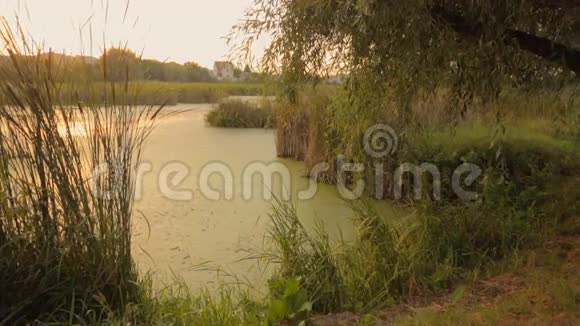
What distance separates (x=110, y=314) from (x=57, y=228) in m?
0.44

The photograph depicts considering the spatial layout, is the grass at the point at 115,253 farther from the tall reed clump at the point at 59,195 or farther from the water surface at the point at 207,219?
the water surface at the point at 207,219

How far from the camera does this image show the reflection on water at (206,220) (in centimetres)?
273

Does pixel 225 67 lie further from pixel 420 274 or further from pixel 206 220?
pixel 420 274

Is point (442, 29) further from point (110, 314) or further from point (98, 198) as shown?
point (110, 314)

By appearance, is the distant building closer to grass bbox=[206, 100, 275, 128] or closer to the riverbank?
the riverbank

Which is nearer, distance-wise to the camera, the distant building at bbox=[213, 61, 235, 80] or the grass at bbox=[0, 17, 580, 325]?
the grass at bbox=[0, 17, 580, 325]

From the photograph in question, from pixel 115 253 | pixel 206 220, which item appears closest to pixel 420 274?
pixel 115 253

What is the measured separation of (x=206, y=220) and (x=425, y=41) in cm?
207

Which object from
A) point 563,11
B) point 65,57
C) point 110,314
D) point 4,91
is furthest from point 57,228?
point 563,11

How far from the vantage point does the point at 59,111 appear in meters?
1.98

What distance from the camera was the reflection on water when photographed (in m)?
2.73

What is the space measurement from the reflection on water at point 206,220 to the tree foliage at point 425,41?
1.12 meters

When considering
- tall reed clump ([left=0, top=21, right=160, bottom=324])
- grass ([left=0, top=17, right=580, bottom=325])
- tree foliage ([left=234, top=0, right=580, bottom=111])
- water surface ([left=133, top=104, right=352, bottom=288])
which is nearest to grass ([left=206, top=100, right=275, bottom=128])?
water surface ([left=133, top=104, right=352, bottom=288])

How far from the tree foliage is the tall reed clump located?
3.47 ft
